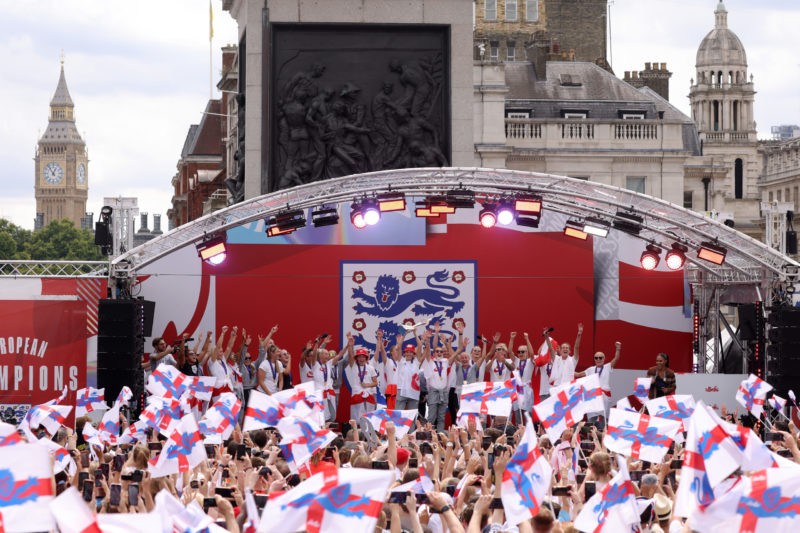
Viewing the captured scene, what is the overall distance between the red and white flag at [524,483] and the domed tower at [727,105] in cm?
10881

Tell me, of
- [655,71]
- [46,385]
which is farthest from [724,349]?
[655,71]

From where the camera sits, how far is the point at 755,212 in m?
102

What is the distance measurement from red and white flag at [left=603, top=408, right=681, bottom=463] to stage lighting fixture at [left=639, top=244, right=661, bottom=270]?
13.3m

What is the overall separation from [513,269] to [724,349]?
4.36 metres

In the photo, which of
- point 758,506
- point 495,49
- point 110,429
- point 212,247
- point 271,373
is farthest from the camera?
point 495,49

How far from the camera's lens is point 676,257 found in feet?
89.2

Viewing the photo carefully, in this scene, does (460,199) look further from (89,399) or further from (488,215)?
(89,399)

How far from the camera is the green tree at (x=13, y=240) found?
147250 mm

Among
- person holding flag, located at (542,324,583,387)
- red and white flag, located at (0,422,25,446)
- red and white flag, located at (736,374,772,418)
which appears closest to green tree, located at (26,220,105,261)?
person holding flag, located at (542,324,583,387)

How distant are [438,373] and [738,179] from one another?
100 metres

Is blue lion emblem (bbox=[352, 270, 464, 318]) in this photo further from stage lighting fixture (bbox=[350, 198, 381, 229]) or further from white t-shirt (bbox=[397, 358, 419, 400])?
stage lighting fixture (bbox=[350, 198, 381, 229])

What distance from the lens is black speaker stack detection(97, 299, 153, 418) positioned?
81.5 feet

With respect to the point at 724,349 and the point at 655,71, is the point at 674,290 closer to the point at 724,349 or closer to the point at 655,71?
the point at 724,349

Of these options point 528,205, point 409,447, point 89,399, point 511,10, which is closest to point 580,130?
point 511,10
